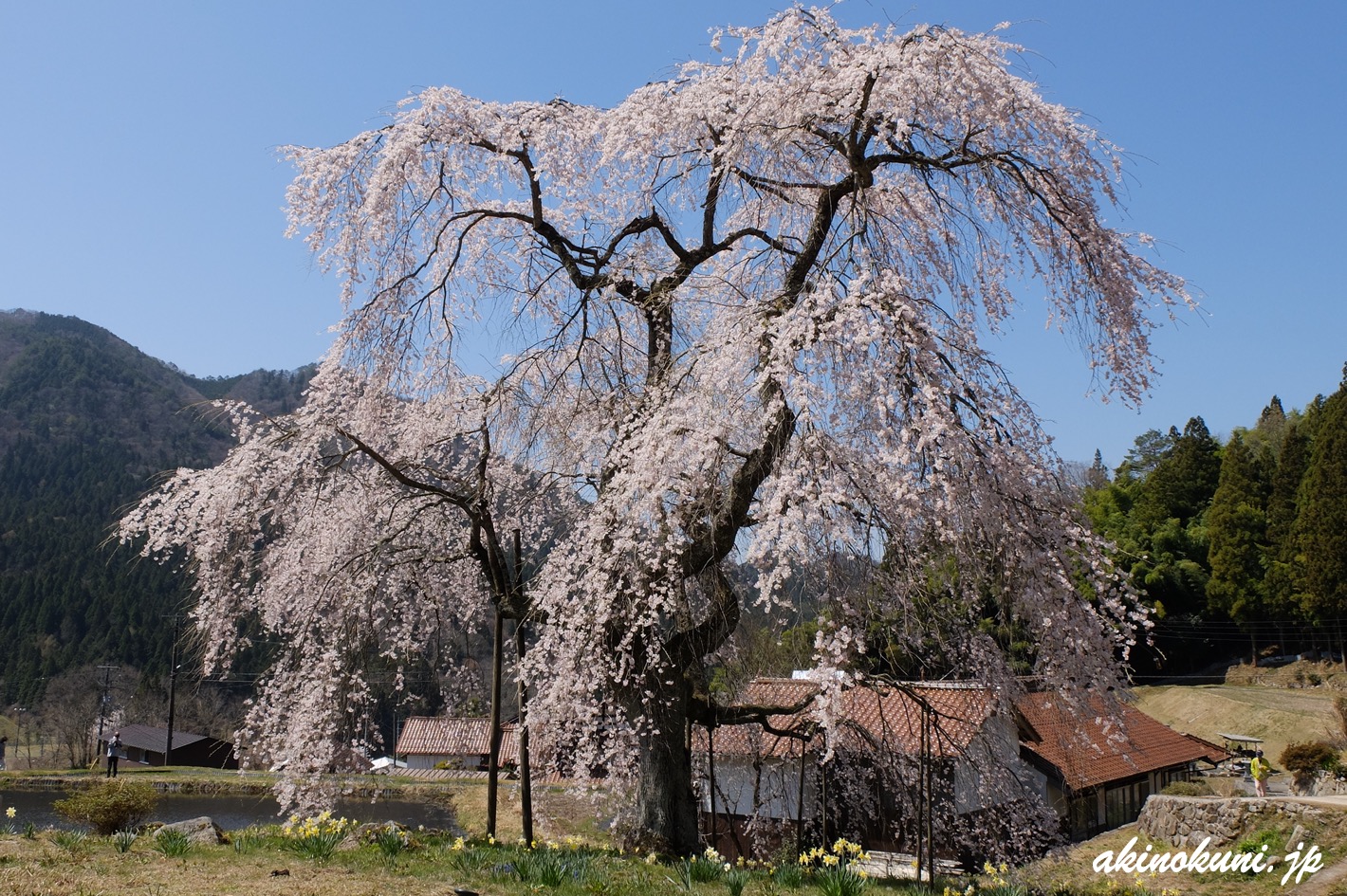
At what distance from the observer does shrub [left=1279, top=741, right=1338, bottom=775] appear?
18766mm

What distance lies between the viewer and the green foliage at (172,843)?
6492 mm

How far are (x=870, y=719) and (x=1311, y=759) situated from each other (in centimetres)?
1116

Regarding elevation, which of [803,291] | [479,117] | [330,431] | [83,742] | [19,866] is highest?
[479,117]

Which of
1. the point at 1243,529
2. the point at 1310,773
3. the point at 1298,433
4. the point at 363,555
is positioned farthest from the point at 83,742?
the point at 1298,433

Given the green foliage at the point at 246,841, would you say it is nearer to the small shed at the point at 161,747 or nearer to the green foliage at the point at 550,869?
the green foliage at the point at 550,869

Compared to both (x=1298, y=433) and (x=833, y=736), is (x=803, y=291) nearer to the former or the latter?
(x=833, y=736)

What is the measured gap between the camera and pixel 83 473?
81.0 m

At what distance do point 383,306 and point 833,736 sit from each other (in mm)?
4987

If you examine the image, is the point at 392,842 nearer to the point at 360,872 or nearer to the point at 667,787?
the point at 360,872

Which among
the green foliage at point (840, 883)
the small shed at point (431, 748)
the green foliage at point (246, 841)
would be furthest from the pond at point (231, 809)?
the green foliage at point (840, 883)

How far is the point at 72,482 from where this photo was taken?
7919cm

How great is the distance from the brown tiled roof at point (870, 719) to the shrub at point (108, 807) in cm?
576

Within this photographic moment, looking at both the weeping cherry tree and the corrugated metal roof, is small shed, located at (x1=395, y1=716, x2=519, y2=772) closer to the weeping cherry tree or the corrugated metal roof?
the corrugated metal roof

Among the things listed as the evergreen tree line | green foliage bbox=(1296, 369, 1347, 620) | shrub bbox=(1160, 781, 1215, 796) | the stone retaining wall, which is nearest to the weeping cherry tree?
the stone retaining wall
